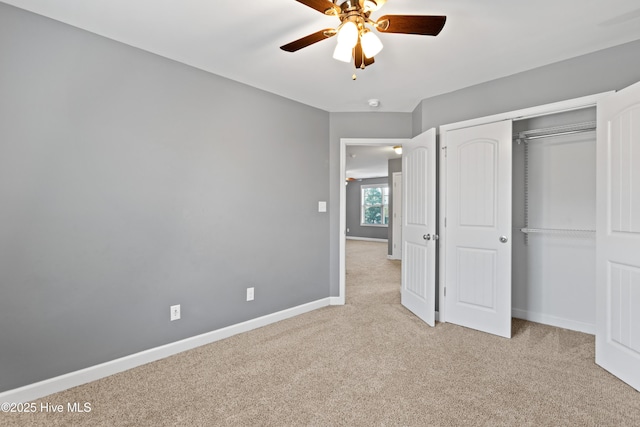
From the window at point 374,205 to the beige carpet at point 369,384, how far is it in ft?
27.0

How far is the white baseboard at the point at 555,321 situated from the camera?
2.88 metres

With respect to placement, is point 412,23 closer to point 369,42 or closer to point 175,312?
point 369,42

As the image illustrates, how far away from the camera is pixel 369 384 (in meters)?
2.09

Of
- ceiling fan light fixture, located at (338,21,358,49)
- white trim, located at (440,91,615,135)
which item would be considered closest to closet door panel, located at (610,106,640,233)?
white trim, located at (440,91,615,135)

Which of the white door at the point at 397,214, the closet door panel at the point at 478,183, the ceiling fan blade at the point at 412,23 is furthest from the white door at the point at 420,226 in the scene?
the white door at the point at 397,214

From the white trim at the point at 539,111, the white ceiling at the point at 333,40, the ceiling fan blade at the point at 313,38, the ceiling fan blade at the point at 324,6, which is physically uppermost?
the white ceiling at the point at 333,40

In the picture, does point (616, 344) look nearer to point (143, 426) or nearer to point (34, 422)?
point (143, 426)

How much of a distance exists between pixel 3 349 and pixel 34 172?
1.09 meters

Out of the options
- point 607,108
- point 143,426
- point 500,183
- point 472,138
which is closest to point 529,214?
point 500,183

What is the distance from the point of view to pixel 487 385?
2.07 m

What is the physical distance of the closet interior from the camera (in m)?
2.86

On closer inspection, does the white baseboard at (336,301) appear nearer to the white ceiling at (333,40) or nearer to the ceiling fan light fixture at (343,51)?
the white ceiling at (333,40)

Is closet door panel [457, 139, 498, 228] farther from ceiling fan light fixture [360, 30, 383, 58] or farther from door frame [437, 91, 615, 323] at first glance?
ceiling fan light fixture [360, 30, 383, 58]

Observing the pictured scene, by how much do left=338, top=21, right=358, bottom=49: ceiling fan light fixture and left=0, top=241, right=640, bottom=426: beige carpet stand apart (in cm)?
209
